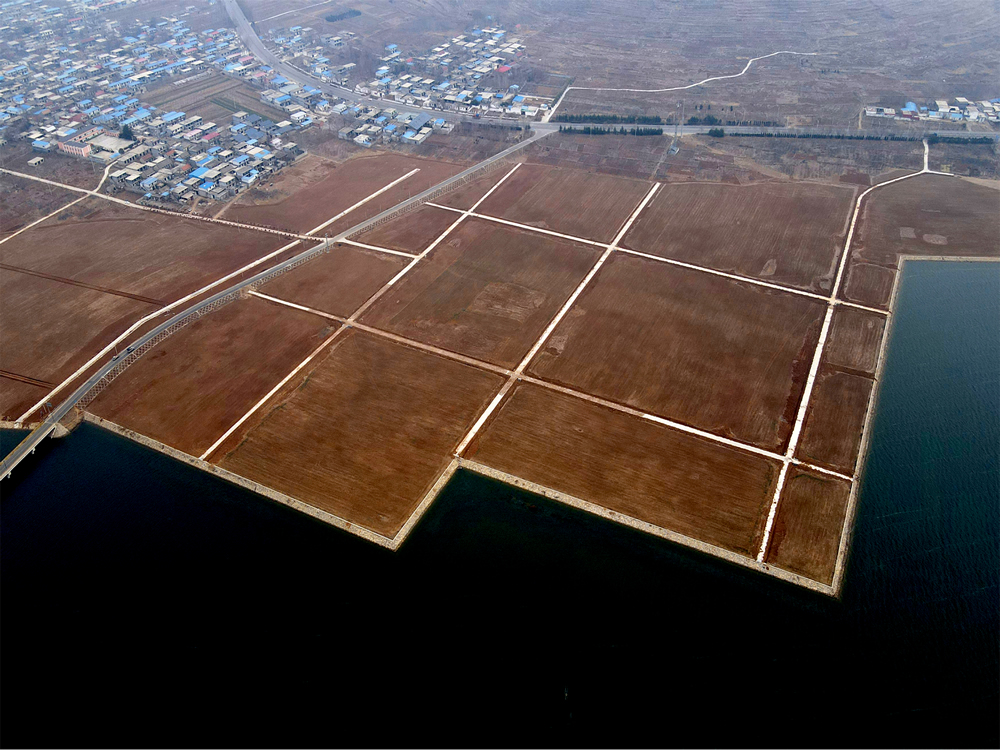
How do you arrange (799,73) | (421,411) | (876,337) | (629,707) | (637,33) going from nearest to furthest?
(629,707), (421,411), (876,337), (799,73), (637,33)

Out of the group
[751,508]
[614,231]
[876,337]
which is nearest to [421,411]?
[751,508]

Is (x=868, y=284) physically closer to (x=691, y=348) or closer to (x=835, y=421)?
(x=835, y=421)

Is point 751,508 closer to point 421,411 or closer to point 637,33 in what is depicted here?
point 421,411

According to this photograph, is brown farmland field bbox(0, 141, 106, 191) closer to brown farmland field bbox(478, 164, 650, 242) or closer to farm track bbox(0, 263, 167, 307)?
farm track bbox(0, 263, 167, 307)

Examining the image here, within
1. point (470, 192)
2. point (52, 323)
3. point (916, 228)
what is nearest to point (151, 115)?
point (52, 323)

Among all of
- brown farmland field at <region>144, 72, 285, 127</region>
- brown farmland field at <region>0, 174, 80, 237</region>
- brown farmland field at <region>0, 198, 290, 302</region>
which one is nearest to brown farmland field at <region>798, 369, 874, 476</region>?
brown farmland field at <region>0, 198, 290, 302</region>

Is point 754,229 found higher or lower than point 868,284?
higher

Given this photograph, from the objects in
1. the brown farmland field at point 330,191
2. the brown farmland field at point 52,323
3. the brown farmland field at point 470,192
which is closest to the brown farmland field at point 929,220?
the brown farmland field at point 470,192
